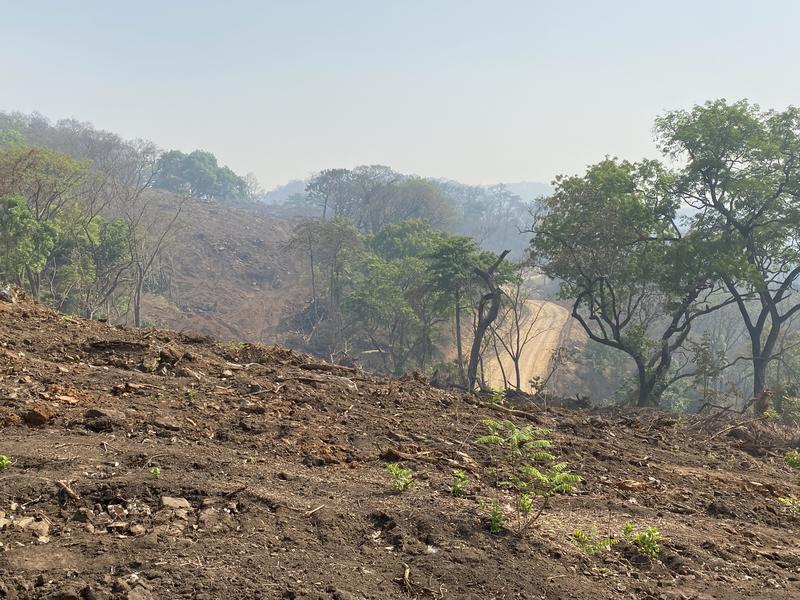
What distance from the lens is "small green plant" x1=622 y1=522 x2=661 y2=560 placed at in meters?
4.23

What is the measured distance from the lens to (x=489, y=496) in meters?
4.93

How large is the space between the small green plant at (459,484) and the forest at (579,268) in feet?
27.8

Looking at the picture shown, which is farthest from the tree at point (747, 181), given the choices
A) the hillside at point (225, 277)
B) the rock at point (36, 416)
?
the hillside at point (225, 277)

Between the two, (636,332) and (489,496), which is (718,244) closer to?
(636,332)

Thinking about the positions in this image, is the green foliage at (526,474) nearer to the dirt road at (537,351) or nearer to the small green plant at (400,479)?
the small green plant at (400,479)

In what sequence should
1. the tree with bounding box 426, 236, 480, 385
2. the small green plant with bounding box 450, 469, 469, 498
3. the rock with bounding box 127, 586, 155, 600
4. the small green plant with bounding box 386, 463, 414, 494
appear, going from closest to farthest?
the rock with bounding box 127, 586, 155, 600
the small green plant with bounding box 386, 463, 414, 494
the small green plant with bounding box 450, 469, 469, 498
the tree with bounding box 426, 236, 480, 385

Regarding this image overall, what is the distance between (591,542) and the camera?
4.30 metres

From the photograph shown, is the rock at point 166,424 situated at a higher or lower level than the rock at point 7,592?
higher

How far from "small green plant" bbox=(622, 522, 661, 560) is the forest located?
937cm

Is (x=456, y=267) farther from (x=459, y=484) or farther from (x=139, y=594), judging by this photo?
(x=139, y=594)

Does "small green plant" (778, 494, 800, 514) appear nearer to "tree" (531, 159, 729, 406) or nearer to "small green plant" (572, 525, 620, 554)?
"small green plant" (572, 525, 620, 554)

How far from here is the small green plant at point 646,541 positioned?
13.9ft

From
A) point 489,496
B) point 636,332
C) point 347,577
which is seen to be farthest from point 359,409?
point 636,332

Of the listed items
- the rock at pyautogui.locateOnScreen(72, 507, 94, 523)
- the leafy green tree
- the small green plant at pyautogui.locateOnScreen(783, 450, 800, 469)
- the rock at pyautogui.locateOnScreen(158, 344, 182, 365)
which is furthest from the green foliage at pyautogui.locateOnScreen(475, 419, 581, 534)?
the leafy green tree
